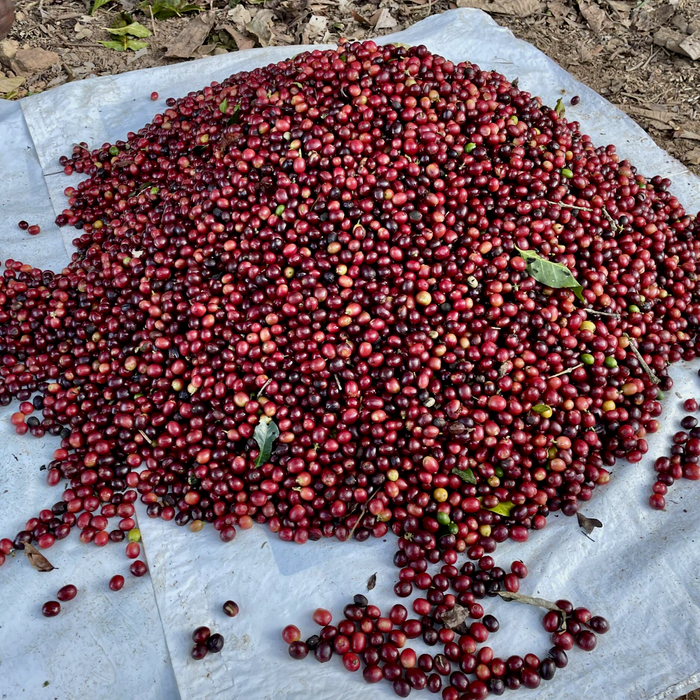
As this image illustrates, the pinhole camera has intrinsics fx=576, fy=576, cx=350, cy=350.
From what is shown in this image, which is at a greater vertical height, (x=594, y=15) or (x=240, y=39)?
(x=594, y=15)

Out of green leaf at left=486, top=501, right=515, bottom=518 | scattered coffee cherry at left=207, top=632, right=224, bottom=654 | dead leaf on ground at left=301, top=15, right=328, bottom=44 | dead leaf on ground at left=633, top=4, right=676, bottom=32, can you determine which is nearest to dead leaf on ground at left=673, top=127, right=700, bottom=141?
dead leaf on ground at left=633, top=4, right=676, bottom=32

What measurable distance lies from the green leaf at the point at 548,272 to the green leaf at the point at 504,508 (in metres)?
1.12

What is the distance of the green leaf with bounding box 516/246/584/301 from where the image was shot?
9.62 ft

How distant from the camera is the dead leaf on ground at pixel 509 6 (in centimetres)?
591

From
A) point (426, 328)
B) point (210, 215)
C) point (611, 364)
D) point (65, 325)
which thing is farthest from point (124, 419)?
point (611, 364)

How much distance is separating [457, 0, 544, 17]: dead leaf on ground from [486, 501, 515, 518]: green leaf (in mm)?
5285

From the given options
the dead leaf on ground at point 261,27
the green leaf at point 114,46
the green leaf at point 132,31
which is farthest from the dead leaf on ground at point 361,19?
the green leaf at point 114,46

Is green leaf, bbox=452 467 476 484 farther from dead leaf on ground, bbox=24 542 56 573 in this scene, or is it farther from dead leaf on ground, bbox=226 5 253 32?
dead leaf on ground, bbox=226 5 253 32

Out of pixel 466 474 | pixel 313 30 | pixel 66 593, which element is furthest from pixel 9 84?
pixel 466 474

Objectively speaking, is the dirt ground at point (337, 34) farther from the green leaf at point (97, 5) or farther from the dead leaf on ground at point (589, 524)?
the dead leaf on ground at point (589, 524)

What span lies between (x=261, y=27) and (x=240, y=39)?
243mm

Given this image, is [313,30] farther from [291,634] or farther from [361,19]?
[291,634]

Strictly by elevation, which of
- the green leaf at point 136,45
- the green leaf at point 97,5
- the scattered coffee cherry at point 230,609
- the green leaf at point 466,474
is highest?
the green leaf at point 97,5

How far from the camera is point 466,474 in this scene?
8.97ft
